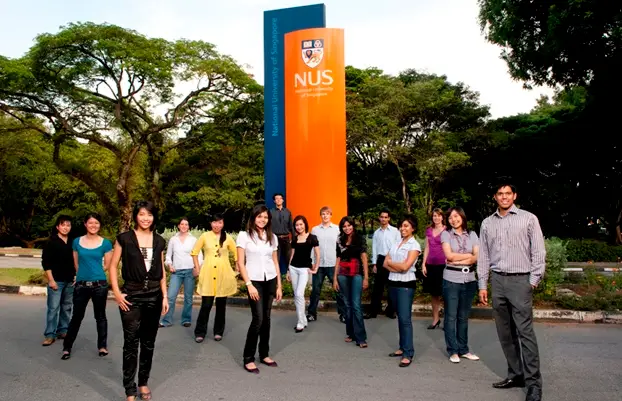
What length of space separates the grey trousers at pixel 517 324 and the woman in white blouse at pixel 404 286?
1055 mm

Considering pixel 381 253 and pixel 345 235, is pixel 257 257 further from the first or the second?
pixel 381 253

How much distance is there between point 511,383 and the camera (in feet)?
15.8

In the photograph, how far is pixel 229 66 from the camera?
23250 millimetres

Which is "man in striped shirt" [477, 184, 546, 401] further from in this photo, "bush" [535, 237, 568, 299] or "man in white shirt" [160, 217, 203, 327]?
"man in white shirt" [160, 217, 203, 327]

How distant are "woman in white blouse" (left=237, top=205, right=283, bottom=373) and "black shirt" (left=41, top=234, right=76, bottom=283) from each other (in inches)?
100

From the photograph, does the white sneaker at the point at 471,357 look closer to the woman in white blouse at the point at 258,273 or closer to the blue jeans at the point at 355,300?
the blue jeans at the point at 355,300

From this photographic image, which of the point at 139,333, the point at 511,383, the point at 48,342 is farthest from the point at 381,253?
the point at 48,342

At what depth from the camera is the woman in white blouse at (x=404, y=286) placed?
562 cm

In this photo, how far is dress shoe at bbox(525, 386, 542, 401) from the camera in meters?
4.39

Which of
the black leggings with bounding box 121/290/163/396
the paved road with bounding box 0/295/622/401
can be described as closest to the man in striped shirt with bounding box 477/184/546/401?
the paved road with bounding box 0/295/622/401

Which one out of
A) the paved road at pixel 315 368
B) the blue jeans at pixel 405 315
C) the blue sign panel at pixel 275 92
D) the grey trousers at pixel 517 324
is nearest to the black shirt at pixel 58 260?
the paved road at pixel 315 368

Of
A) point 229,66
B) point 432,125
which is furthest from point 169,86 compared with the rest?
point 432,125

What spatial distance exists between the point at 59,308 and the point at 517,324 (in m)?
5.47

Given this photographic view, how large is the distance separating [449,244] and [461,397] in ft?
6.09
